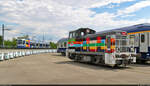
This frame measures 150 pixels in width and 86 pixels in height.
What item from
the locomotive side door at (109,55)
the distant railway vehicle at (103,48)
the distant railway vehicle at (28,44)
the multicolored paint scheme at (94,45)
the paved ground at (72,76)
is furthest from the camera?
the distant railway vehicle at (28,44)

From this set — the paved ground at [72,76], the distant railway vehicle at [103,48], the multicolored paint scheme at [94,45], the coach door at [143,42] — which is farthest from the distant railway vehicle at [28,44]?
the coach door at [143,42]

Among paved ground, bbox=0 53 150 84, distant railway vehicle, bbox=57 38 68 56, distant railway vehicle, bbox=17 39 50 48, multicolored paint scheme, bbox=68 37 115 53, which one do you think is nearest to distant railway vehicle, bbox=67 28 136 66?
multicolored paint scheme, bbox=68 37 115 53

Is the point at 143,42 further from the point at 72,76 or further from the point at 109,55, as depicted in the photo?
the point at 72,76

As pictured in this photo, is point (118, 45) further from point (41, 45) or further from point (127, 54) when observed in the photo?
point (41, 45)

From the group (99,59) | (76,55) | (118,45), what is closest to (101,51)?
(99,59)

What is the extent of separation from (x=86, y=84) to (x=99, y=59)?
6237 mm

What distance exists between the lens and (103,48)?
1146 cm

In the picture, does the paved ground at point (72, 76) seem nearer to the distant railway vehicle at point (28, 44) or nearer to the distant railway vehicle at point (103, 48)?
the distant railway vehicle at point (103, 48)

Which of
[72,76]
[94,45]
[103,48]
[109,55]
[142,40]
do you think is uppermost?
[142,40]

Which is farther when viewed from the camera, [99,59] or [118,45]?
[99,59]

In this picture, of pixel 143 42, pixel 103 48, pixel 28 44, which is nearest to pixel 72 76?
pixel 103 48

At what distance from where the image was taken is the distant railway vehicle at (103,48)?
405 inches

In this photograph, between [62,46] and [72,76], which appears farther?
[62,46]

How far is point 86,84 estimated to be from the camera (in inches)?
226
